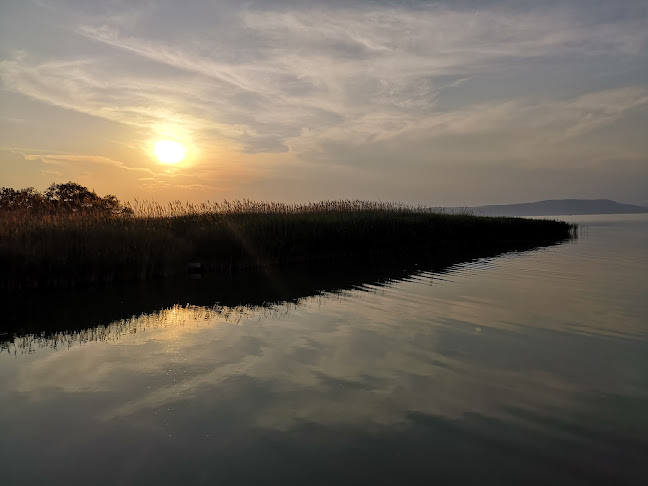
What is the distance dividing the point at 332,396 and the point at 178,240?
1377 centimetres

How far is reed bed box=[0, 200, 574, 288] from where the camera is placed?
590 inches

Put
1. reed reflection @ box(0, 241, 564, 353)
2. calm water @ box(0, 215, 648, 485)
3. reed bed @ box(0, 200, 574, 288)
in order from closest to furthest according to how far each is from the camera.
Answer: calm water @ box(0, 215, 648, 485)
reed reflection @ box(0, 241, 564, 353)
reed bed @ box(0, 200, 574, 288)

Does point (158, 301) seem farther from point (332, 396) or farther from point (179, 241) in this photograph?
point (332, 396)

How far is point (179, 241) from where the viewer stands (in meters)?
18.6

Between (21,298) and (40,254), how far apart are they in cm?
192

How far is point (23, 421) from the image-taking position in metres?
5.85

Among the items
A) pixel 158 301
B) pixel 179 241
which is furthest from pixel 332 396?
pixel 179 241

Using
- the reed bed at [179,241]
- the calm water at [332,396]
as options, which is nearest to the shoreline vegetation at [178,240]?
the reed bed at [179,241]

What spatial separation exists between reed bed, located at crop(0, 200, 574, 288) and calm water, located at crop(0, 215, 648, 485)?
3.40 meters

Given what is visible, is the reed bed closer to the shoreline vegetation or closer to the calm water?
the shoreline vegetation

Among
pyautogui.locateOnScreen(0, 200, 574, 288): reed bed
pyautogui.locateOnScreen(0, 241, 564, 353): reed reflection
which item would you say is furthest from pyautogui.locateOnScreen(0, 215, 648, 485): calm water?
pyautogui.locateOnScreen(0, 200, 574, 288): reed bed

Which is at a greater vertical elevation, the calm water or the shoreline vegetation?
the shoreline vegetation

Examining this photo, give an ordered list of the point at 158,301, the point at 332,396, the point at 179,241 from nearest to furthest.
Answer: the point at 332,396 → the point at 158,301 → the point at 179,241

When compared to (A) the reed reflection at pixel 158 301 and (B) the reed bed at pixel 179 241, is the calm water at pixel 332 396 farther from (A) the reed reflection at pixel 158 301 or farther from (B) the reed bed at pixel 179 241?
(B) the reed bed at pixel 179 241
